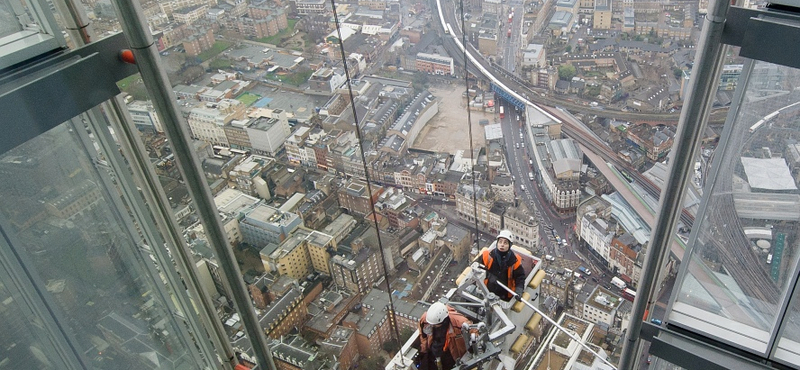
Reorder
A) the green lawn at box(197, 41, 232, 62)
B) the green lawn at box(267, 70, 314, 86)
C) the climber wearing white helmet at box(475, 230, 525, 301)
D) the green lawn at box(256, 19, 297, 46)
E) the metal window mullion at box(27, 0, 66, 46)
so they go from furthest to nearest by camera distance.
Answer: the green lawn at box(256, 19, 297, 46) < the green lawn at box(267, 70, 314, 86) < the green lawn at box(197, 41, 232, 62) < the climber wearing white helmet at box(475, 230, 525, 301) < the metal window mullion at box(27, 0, 66, 46)

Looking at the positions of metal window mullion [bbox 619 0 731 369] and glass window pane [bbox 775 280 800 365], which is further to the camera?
glass window pane [bbox 775 280 800 365]

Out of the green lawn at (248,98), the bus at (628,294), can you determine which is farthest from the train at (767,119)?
Result: the green lawn at (248,98)

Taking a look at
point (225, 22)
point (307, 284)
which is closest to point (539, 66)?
point (225, 22)

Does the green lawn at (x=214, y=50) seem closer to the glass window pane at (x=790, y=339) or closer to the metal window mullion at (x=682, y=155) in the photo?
the metal window mullion at (x=682, y=155)

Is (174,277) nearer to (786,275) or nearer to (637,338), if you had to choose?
(637,338)

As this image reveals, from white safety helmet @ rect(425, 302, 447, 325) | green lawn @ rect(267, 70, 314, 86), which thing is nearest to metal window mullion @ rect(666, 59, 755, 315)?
white safety helmet @ rect(425, 302, 447, 325)

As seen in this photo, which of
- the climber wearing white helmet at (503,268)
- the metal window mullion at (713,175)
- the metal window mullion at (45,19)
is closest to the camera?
the metal window mullion at (45,19)

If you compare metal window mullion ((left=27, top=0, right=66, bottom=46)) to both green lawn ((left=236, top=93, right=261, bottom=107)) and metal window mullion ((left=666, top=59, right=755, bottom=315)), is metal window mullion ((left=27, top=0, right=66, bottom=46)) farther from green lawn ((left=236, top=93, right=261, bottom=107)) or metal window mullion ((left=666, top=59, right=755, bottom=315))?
green lawn ((left=236, top=93, right=261, bottom=107))
